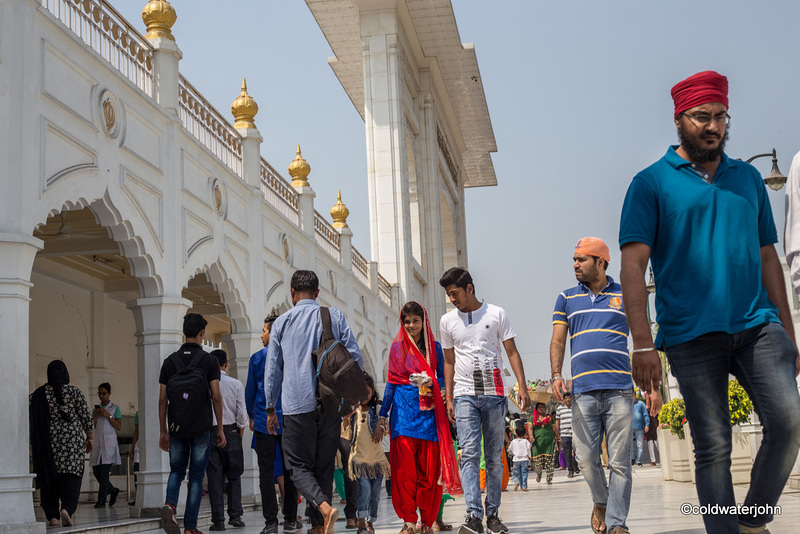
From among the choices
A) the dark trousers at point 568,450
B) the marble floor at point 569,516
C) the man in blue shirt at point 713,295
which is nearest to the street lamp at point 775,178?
the marble floor at point 569,516

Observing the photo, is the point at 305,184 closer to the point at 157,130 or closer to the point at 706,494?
the point at 157,130

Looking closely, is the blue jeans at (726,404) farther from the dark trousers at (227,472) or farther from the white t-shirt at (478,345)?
the dark trousers at (227,472)

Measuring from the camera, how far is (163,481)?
373 inches

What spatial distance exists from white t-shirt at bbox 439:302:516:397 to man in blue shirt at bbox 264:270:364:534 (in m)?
0.72

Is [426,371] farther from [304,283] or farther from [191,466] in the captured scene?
[191,466]

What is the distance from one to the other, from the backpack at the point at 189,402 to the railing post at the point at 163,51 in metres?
3.79

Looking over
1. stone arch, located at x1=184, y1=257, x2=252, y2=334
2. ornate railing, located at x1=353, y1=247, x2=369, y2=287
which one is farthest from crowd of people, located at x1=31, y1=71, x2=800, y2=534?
ornate railing, located at x1=353, y1=247, x2=369, y2=287

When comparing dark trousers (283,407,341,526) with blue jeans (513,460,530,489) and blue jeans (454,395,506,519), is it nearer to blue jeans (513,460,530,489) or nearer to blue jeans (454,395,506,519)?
blue jeans (454,395,506,519)

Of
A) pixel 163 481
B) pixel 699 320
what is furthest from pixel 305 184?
pixel 699 320

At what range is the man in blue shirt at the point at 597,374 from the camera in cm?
540

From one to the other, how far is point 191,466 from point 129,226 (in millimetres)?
2875

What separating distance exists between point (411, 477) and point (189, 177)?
5.78m

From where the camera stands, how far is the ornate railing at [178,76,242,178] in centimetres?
1127

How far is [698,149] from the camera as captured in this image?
11.8 ft
